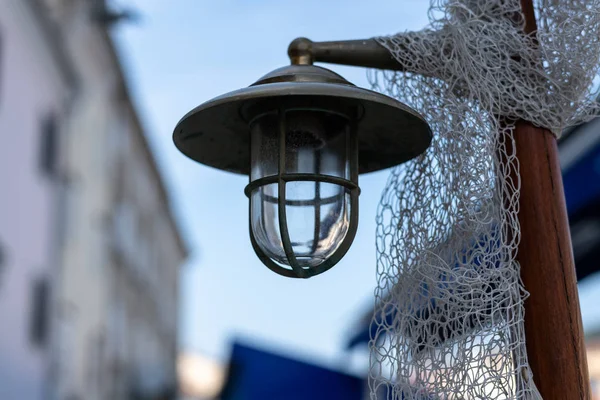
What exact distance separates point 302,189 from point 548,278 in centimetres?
49

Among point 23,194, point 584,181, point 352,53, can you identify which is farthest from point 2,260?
point 352,53

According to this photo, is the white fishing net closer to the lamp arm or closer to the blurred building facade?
the lamp arm

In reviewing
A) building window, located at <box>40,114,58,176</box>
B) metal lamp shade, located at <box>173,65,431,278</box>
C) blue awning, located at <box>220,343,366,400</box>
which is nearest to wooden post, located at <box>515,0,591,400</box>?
metal lamp shade, located at <box>173,65,431,278</box>

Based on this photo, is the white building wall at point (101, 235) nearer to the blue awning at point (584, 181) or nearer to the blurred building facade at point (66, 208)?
the blurred building facade at point (66, 208)

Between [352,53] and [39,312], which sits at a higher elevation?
[39,312]

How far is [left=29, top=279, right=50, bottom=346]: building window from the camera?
35.8 feet

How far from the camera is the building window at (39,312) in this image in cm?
1091

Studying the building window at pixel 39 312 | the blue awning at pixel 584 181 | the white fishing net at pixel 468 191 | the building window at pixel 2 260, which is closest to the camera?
the white fishing net at pixel 468 191

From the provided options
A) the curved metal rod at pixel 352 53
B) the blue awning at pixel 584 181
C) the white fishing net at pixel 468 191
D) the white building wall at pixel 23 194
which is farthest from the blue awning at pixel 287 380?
the white building wall at pixel 23 194

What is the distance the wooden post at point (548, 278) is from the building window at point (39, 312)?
9998 mm

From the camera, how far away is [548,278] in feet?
5.20

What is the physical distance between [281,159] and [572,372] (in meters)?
0.66

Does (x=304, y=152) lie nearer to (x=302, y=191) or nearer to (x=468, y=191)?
(x=302, y=191)

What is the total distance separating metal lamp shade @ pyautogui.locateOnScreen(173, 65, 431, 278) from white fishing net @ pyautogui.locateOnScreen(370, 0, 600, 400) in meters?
0.12
